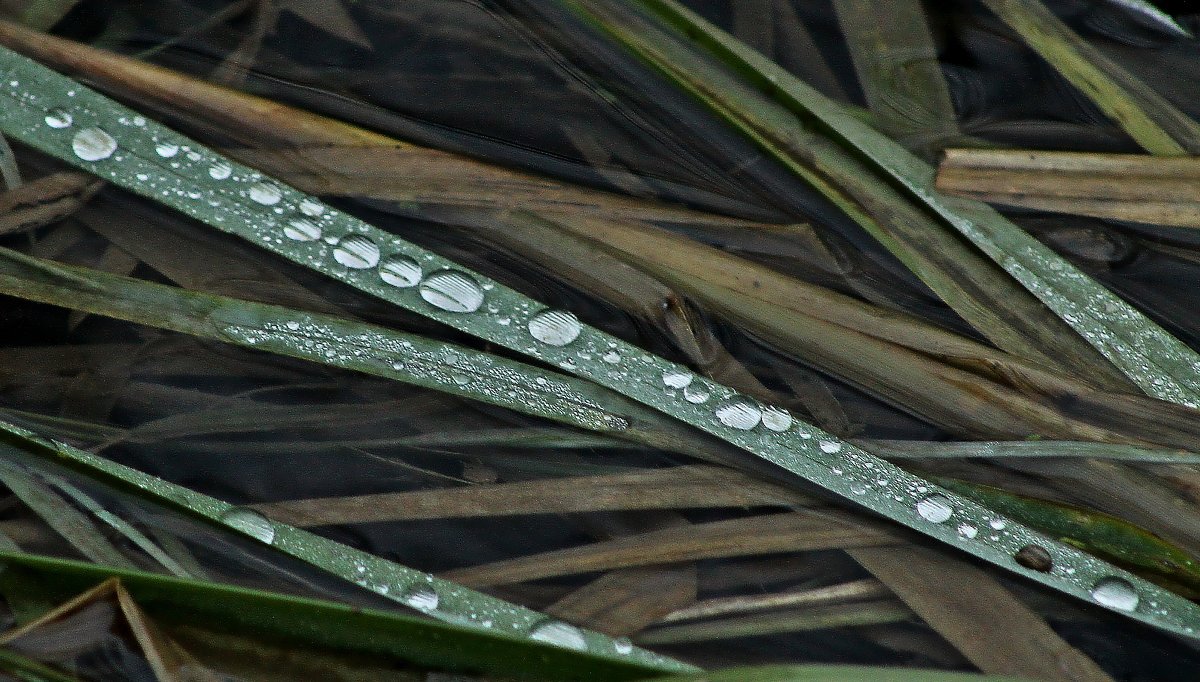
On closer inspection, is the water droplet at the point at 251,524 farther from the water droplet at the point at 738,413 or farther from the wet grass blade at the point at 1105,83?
the wet grass blade at the point at 1105,83

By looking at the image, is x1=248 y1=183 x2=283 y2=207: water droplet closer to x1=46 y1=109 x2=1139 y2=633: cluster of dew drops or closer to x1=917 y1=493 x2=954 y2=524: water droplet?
x1=46 y1=109 x2=1139 y2=633: cluster of dew drops

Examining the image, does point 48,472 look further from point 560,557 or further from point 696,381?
point 696,381

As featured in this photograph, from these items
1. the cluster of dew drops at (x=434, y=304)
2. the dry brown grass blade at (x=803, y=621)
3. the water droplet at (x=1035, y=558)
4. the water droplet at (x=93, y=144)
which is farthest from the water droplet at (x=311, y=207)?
the water droplet at (x=1035, y=558)


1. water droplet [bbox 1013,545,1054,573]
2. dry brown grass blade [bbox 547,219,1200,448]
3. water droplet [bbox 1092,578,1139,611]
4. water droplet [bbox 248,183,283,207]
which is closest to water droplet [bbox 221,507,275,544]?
water droplet [bbox 248,183,283,207]

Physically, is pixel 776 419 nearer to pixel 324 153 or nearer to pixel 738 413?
pixel 738 413

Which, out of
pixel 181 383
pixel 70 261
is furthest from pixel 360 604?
pixel 70 261

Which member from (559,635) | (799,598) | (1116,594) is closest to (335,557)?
(559,635)
